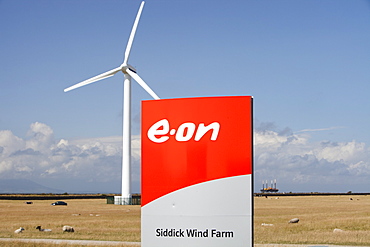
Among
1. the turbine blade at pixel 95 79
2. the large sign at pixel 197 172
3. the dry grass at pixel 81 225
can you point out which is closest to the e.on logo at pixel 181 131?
the large sign at pixel 197 172

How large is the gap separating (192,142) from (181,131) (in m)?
0.48

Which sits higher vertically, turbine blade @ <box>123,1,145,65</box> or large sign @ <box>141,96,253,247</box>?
turbine blade @ <box>123,1,145,65</box>

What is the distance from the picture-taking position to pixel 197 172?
49.6ft

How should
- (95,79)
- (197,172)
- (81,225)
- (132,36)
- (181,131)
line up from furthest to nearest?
(132,36)
(95,79)
(81,225)
(181,131)
(197,172)

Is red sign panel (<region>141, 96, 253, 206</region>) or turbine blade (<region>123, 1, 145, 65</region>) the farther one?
turbine blade (<region>123, 1, 145, 65</region>)

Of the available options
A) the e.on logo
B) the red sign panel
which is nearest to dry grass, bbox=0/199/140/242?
the red sign panel

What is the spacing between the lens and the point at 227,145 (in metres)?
14.9

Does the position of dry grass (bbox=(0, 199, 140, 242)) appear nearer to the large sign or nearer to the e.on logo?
the large sign

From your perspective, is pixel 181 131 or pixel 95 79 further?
pixel 95 79

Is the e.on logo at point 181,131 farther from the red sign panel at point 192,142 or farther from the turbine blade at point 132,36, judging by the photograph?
the turbine blade at point 132,36

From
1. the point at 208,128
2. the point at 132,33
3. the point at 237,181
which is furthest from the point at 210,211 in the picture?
the point at 132,33

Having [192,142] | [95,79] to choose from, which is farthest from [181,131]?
[95,79]

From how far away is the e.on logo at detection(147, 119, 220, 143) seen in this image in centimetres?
1505

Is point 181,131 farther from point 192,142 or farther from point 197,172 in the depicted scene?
point 197,172
